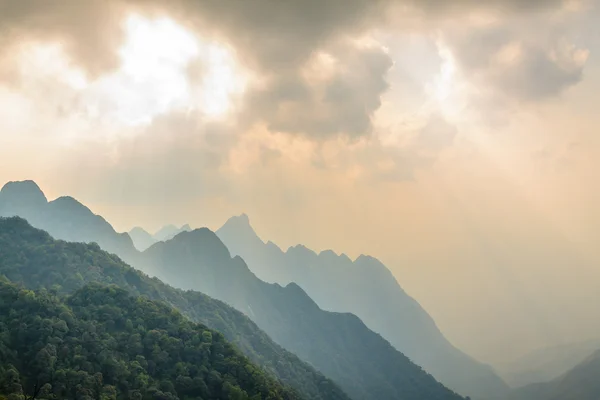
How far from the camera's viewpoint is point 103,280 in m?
122

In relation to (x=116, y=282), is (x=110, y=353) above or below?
below

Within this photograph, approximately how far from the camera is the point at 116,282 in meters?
128

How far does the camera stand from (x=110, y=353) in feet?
262

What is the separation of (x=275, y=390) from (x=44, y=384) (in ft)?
149

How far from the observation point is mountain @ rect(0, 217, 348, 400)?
369 feet

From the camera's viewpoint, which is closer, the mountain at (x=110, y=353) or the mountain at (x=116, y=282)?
the mountain at (x=110, y=353)

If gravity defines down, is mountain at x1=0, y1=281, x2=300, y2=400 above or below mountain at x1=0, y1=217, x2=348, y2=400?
below

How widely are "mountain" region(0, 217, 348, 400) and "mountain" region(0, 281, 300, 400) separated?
7.02 metres

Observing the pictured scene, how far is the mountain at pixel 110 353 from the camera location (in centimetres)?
6956

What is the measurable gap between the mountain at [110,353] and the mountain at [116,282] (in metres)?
7.02

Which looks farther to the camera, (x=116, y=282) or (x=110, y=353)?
(x=116, y=282)

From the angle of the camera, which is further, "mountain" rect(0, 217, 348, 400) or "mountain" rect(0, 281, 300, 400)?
"mountain" rect(0, 217, 348, 400)

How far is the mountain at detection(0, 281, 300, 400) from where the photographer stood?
6956cm

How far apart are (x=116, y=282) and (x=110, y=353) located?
171 feet
